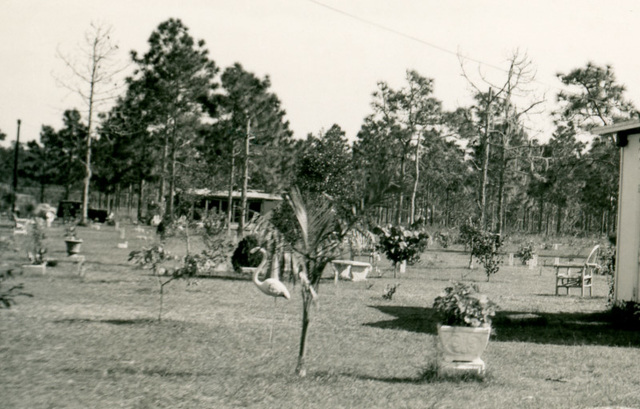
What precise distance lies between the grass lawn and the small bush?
2.51 m

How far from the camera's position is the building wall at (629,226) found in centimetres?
1326

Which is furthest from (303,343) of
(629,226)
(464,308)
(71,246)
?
(71,246)

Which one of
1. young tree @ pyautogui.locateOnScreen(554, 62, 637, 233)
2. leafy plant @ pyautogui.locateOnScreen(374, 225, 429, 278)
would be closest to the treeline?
young tree @ pyautogui.locateOnScreen(554, 62, 637, 233)

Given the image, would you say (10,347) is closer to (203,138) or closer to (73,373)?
(73,373)

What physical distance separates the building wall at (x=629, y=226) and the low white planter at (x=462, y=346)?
6.56m

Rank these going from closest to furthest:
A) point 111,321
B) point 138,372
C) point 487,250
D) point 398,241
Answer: point 138,372 < point 111,321 < point 398,241 < point 487,250

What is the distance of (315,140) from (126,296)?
28.5m

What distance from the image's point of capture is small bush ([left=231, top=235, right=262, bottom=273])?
62.6 feet

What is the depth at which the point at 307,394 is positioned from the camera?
22.5 ft

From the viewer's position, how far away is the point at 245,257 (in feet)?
63.5

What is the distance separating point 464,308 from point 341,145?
33.8 meters

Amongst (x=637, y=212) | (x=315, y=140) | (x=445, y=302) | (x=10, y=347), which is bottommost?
Result: (x=10, y=347)

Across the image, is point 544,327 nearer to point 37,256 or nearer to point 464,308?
point 464,308

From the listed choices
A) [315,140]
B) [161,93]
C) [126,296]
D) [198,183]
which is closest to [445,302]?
[126,296]
